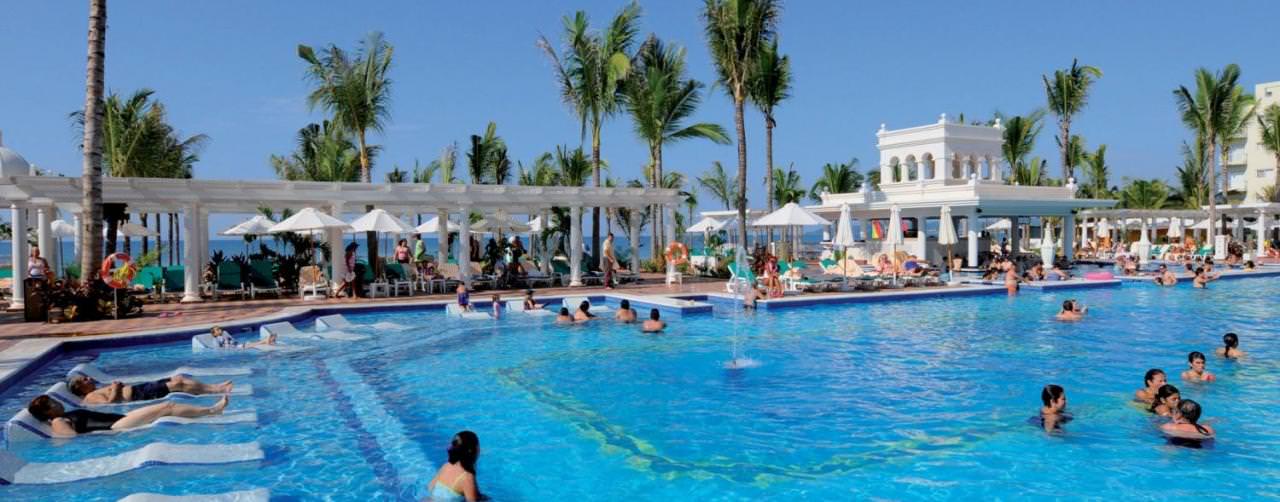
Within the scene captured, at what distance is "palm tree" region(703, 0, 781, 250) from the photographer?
2283cm

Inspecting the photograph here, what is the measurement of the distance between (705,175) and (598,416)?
122 feet

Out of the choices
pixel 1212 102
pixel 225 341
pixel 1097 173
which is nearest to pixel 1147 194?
pixel 1097 173

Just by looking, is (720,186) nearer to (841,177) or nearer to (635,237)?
(841,177)

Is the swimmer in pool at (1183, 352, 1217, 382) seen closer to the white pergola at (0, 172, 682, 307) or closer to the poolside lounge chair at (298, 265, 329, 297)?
the white pergola at (0, 172, 682, 307)

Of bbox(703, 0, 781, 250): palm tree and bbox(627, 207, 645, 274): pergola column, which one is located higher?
bbox(703, 0, 781, 250): palm tree

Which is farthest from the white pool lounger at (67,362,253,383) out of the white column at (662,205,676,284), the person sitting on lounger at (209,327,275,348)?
the white column at (662,205,676,284)

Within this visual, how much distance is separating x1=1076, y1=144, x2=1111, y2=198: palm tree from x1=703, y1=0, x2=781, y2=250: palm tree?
31.1 metres

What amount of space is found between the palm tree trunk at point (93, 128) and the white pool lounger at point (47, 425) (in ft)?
25.1

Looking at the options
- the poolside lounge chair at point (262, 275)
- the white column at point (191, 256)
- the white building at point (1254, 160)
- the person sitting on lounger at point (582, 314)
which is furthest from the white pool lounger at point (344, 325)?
the white building at point (1254, 160)

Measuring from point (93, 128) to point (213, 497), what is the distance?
1111cm

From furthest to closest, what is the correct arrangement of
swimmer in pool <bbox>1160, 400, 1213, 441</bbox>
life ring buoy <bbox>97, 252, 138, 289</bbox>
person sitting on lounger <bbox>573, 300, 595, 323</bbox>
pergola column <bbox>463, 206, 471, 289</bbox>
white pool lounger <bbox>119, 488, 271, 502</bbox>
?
pergola column <bbox>463, 206, 471, 289</bbox>, person sitting on lounger <bbox>573, 300, 595, 323</bbox>, life ring buoy <bbox>97, 252, 138, 289</bbox>, swimmer in pool <bbox>1160, 400, 1213, 441</bbox>, white pool lounger <bbox>119, 488, 271, 502</bbox>

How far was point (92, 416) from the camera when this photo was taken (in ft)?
25.2

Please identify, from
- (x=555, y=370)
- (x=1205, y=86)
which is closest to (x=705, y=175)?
(x=1205, y=86)

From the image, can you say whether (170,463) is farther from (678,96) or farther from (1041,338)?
(678,96)
